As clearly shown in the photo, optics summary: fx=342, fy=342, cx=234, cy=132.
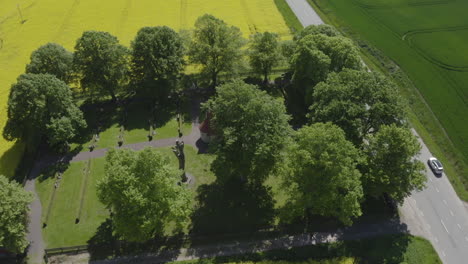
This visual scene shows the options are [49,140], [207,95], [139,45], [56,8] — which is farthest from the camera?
[56,8]

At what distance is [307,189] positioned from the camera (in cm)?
4659

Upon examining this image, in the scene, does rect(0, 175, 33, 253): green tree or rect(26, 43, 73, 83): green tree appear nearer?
rect(0, 175, 33, 253): green tree

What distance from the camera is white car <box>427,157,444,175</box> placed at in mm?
59975

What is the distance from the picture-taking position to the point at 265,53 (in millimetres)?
76500

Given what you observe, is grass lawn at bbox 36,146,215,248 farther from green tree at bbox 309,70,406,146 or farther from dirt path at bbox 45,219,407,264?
green tree at bbox 309,70,406,146

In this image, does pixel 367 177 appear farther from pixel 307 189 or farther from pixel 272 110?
pixel 272 110

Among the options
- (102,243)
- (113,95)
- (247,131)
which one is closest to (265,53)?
(247,131)

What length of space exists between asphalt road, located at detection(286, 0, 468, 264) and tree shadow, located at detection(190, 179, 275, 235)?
21.8 meters

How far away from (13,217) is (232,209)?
100 feet

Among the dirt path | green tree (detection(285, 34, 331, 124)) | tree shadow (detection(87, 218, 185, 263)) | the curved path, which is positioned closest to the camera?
the dirt path

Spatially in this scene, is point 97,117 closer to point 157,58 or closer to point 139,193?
point 157,58

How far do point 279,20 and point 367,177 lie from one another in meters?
71.3

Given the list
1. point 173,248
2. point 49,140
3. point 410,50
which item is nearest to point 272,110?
point 173,248

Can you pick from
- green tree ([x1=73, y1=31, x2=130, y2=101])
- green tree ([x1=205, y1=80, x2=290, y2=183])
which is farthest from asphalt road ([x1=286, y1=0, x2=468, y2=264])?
green tree ([x1=73, y1=31, x2=130, y2=101])
